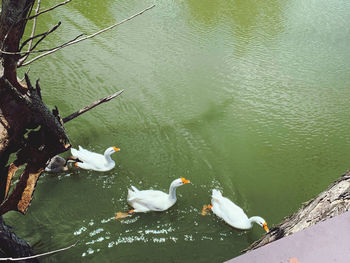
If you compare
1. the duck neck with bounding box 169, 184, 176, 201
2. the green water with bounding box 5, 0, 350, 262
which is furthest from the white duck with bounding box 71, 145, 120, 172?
the duck neck with bounding box 169, 184, 176, 201

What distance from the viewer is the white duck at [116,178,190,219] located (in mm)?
2908

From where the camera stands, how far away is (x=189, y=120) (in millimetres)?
4102

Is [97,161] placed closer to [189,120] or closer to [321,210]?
[189,120]

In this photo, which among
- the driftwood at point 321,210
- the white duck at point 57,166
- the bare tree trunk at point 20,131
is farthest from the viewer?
the white duck at point 57,166

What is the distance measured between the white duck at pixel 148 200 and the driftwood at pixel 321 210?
1531 mm

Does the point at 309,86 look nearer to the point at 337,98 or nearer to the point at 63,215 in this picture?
the point at 337,98

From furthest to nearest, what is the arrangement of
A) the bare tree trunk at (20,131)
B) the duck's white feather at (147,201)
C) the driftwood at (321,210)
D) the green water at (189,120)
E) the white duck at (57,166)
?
1. the white duck at (57,166)
2. the duck's white feather at (147,201)
3. the green water at (189,120)
4. the bare tree trunk at (20,131)
5. the driftwood at (321,210)

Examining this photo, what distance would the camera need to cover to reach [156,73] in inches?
192

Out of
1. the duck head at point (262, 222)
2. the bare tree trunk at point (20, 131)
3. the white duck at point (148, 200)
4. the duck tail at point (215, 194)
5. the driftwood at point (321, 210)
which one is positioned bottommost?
the duck head at point (262, 222)

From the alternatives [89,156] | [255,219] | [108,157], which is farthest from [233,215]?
[89,156]

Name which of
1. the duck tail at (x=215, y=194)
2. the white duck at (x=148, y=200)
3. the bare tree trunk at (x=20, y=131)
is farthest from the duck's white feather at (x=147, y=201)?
the bare tree trunk at (x=20, y=131)

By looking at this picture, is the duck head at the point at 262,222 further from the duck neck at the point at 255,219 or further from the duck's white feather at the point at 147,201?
the duck's white feather at the point at 147,201

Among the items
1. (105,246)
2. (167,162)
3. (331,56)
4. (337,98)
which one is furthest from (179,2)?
(105,246)

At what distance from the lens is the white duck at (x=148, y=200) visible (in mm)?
2908
